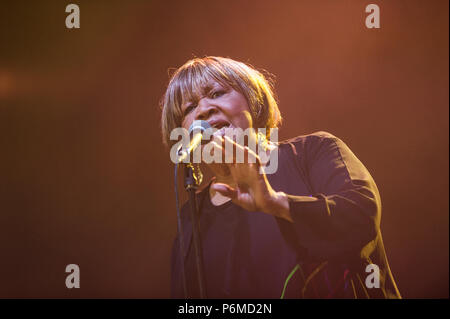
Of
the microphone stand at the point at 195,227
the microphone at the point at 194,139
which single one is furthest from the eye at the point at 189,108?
the microphone stand at the point at 195,227

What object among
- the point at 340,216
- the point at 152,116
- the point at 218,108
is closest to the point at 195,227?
the point at 340,216

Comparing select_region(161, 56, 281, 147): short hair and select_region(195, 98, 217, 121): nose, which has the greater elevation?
select_region(161, 56, 281, 147): short hair

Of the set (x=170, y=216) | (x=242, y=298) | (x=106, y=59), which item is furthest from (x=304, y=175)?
(x=106, y=59)

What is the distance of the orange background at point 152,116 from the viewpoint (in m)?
1.82

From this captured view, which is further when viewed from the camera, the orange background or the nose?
the orange background

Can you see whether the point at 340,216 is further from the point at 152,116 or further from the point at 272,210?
the point at 152,116

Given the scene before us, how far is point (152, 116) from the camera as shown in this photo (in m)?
1.98

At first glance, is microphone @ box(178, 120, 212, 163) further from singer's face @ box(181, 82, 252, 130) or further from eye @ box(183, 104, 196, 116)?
eye @ box(183, 104, 196, 116)

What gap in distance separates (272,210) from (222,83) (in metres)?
0.66

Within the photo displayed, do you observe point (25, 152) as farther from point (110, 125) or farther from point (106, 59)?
point (106, 59)

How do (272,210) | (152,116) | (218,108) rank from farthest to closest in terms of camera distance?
(152,116) → (218,108) → (272,210)

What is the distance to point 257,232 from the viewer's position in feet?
4.21

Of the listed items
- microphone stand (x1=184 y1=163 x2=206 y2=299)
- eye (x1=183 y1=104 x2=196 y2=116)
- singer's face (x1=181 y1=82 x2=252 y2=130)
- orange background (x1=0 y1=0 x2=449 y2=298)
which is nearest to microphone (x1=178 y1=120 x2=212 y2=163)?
microphone stand (x1=184 y1=163 x2=206 y2=299)

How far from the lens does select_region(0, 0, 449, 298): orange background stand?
1822 millimetres
